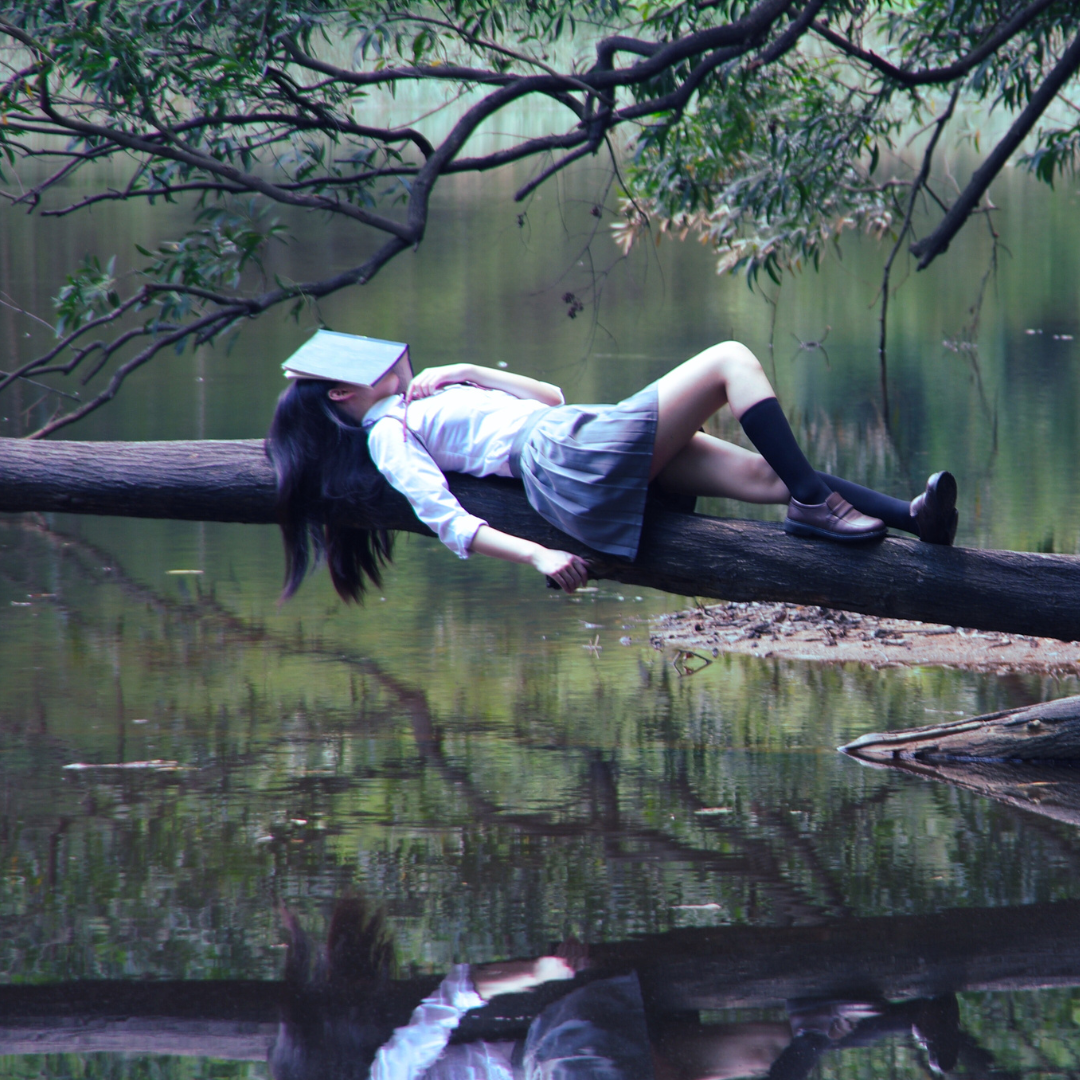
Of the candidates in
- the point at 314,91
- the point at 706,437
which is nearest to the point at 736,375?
the point at 706,437

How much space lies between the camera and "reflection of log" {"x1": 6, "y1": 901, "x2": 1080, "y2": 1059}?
3.20 meters

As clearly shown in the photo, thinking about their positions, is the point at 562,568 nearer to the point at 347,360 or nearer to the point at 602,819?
the point at 602,819

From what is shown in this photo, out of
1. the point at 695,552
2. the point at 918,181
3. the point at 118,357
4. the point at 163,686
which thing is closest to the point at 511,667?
the point at 163,686

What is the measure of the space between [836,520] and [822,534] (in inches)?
2.8

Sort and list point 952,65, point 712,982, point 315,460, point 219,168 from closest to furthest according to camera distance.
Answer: point 712,982, point 315,460, point 219,168, point 952,65

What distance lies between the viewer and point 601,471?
4.22 meters

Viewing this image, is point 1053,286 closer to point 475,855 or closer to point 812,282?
point 812,282

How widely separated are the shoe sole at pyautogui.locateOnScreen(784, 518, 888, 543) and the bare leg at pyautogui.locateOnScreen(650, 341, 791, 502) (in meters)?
0.11

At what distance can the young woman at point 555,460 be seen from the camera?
4.15m

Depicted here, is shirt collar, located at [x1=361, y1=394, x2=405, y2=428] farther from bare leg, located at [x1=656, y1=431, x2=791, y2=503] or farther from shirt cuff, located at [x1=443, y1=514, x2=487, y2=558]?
bare leg, located at [x1=656, y1=431, x2=791, y2=503]

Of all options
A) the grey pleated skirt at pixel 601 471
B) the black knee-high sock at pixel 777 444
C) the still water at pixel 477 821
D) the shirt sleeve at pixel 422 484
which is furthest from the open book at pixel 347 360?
the still water at pixel 477 821

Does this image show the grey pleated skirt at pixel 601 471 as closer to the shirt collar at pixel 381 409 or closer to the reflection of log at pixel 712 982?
the shirt collar at pixel 381 409

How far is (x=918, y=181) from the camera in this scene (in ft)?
28.1

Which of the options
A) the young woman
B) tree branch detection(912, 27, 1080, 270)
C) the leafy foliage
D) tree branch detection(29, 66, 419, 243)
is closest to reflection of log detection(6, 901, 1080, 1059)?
the young woman
